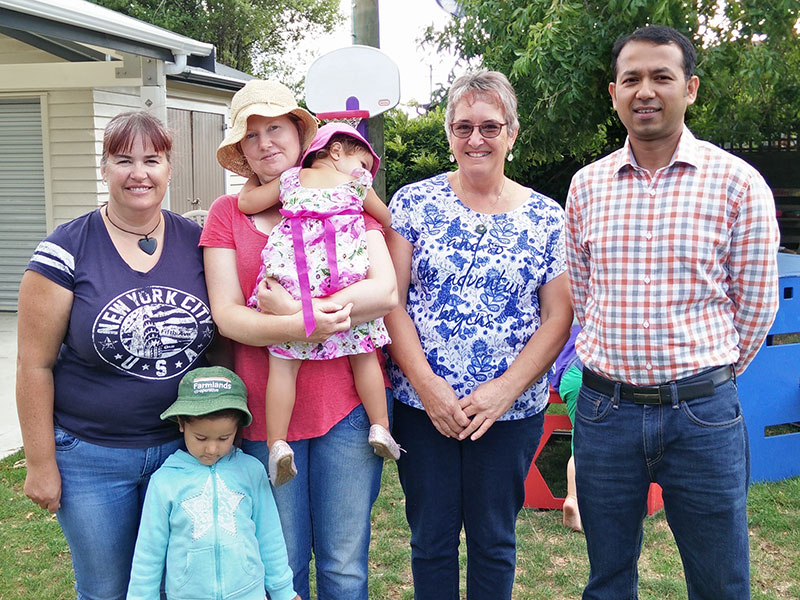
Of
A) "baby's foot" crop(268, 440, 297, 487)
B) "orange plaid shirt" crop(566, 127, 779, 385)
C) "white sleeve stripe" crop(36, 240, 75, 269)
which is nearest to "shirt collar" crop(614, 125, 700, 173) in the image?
"orange plaid shirt" crop(566, 127, 779, 385)

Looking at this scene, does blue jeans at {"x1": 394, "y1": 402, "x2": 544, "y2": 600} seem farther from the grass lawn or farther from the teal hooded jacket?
the grass lawn

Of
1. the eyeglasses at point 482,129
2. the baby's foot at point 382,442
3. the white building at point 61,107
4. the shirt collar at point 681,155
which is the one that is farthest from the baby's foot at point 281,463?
the white building at point 61,107

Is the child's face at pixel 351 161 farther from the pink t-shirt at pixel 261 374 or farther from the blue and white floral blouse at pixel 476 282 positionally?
the pink t-shirt at pixel 261 374

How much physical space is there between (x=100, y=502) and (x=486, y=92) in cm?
177

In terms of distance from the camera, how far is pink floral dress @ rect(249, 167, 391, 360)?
2301 millimetres

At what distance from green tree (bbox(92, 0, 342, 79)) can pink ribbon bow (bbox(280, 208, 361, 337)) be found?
78.8ft

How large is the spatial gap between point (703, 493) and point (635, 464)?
21 centimetres

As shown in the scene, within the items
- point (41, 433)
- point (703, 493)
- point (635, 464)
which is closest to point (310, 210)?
point (41, 433)

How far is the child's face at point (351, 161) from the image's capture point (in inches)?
97.3

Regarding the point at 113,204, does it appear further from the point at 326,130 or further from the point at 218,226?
the point at 326,130

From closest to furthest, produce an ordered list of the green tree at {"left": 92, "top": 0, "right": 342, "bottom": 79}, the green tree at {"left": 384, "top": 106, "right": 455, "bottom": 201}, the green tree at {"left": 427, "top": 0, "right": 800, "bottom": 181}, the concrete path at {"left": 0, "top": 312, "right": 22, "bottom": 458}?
1. the concrete path at {"left": 0, "top": 312, "right": 22, "bottom": 458}
2. the green tree at {"left": 427, "top": 0, "right": 800, "bottom": 181}
3. the green tree at {"left": 384, "top": 106, "right": 455, "bottom": 201}
4. the green tree at {"left": 92, "top": 0, "right": 342, "bottom": 79}

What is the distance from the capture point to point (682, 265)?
224 centimetres

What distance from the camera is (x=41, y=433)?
220 centimetres

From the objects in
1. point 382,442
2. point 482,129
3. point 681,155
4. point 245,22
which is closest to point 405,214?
point 482,129
